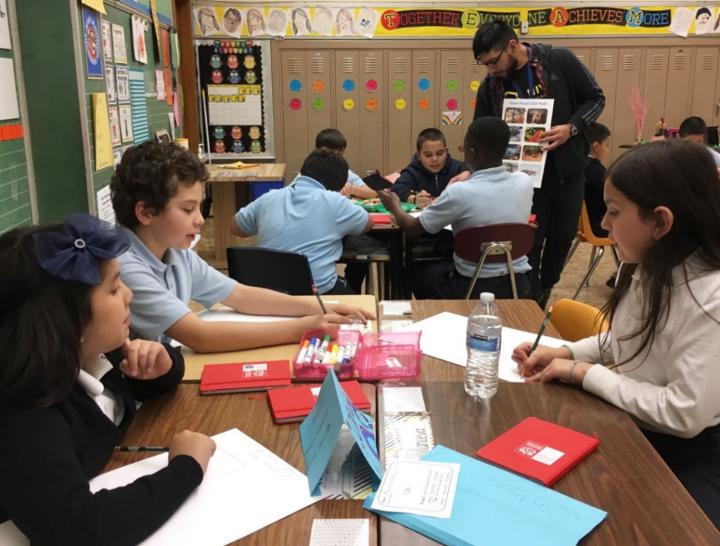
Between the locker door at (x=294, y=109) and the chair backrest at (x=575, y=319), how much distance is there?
4752 mm

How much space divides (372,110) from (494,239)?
12.6 ft

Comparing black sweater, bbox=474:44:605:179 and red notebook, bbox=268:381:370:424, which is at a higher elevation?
black sweater, bbox=474:44:605:179

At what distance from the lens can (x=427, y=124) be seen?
6.41m

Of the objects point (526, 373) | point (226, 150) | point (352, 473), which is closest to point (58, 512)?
point (352, 473)

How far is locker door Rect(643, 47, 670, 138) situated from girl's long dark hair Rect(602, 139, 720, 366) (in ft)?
18.6

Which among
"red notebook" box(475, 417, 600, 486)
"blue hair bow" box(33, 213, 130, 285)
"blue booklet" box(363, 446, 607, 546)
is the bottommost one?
"blue booklet" box(363, 446, 607, 546)

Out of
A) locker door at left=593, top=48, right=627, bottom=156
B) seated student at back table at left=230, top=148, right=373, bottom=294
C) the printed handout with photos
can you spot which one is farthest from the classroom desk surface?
locker door at left=593, top=48, right=627, bottom=156

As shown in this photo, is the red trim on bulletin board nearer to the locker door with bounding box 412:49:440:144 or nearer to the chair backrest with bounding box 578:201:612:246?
the chair backrest with bounding box 578:201:612:246

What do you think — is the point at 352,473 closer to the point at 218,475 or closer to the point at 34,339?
the point at 218,475

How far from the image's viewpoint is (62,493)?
0.88 metres

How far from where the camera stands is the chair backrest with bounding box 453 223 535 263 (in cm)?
283

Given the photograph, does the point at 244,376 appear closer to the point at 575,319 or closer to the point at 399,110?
the point at 575,319

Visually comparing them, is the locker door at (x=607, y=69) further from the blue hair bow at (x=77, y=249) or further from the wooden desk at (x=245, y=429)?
the blue hair bow at (x=77, y=249)

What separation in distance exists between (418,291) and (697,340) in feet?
7.47
